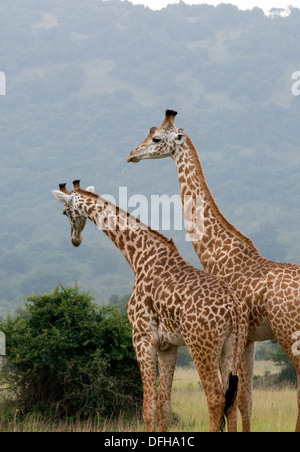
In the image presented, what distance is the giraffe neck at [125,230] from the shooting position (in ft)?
32.6

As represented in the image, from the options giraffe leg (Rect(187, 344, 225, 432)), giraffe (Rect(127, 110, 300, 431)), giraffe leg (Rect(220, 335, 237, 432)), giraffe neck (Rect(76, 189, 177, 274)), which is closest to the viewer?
giraffe leg (Rect(187, 344, 225, 432))

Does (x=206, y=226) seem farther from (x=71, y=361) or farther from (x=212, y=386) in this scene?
(x=71, y=361)

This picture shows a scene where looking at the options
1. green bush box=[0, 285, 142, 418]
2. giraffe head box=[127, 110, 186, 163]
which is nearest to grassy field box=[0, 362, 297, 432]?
green bush box=[0, 285, 142, 418]

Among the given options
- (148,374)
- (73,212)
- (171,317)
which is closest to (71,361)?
(73,212)

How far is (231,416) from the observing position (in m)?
8.80

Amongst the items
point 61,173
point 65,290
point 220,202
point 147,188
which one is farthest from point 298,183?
point 65,290

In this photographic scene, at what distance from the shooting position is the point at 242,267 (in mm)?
10258

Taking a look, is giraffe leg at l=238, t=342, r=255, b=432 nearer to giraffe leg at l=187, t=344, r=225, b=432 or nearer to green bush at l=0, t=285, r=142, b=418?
giraffe leg at l=187, t=344, r=225, b=432

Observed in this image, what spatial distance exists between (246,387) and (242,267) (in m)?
1.67

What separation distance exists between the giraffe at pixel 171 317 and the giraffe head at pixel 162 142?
1.06 m

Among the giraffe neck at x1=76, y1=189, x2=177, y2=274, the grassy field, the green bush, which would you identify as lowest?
the grassy field

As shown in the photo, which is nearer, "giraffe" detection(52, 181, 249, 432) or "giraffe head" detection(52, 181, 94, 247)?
"giraffe" detection(52, 181, 249, 432)

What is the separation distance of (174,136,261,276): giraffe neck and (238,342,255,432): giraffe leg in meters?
1.24

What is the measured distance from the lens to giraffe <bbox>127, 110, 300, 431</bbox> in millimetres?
9578
